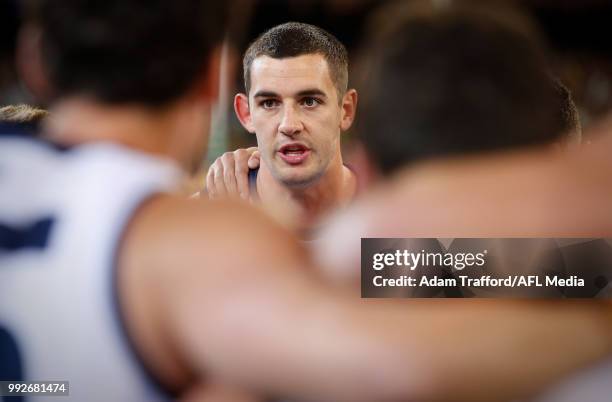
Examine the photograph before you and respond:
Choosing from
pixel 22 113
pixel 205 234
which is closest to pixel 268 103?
pixel 22 113

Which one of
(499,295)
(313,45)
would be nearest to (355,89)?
(313,45)

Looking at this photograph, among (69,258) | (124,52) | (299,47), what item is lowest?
(69,258)

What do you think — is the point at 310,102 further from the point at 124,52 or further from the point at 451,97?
the point at 124,52

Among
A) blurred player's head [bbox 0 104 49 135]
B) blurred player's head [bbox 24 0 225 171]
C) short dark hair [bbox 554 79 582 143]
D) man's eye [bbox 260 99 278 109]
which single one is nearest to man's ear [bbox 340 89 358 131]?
man's eye [bbox 260 99 278 109]

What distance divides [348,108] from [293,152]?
0.40 ft

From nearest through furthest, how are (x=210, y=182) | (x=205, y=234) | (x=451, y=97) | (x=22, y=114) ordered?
(x=205, y=234) < (x=451, y=97) < (x=22, y=114) < (x=210, y=182)

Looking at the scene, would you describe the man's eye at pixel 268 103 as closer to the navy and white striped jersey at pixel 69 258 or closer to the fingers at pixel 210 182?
the fingers at pixel 210 182

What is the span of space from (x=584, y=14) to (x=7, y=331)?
101cm

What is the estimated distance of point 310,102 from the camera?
1315mm

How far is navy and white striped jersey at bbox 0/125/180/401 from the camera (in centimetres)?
58

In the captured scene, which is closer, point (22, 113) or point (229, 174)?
point (22, 113)

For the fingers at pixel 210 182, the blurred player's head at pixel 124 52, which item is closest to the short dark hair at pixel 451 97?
the blurred player's head at pixel 124 52

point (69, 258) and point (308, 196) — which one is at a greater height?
point (308, 196)

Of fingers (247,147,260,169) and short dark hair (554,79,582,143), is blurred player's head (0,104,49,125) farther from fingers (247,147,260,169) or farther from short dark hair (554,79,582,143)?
short dark hair (554,79,582,143)
